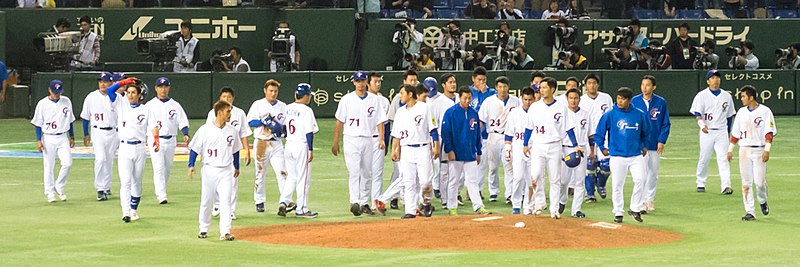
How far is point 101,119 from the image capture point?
20000 millimetres

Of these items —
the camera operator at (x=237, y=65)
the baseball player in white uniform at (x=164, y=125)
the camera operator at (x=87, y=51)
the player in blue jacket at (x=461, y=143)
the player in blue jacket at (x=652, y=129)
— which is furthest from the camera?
the camera operator at (x=237, y=65)

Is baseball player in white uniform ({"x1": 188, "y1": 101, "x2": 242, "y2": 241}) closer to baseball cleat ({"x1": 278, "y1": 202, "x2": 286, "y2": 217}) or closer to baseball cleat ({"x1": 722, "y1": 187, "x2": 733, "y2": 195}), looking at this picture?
baseball cleat ({"x1": 278, "y1": 202, "x2": 286, "y2": 217})

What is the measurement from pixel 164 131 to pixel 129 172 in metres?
1.41

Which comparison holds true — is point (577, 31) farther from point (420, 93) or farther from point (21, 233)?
point (21, 233)

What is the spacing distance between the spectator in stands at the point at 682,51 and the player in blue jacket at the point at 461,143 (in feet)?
53.8

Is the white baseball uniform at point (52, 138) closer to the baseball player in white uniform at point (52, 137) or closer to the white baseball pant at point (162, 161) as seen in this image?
the baseball player in white uniform at point (52, 137)

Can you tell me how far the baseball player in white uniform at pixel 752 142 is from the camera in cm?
1736

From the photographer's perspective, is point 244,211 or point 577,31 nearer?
point 244,211

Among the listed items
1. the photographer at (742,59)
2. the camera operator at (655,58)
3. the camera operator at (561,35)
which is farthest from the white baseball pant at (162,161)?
the photographer at (742,59)

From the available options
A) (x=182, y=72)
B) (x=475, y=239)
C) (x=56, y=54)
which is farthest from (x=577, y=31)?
(x=475, y=239)

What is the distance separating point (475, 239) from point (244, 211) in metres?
4.77

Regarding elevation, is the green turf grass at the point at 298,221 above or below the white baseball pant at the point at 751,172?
below

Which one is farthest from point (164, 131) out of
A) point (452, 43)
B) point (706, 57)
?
point (706, 57)

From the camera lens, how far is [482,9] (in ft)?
113
